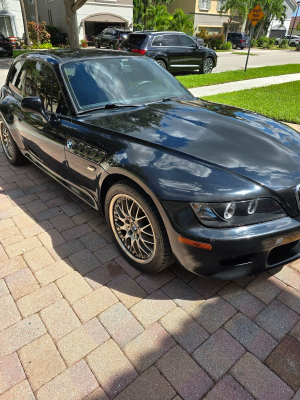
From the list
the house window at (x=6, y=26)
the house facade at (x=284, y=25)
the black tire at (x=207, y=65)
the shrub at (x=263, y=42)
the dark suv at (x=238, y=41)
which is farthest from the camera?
the house facade at (x=284, y=25)

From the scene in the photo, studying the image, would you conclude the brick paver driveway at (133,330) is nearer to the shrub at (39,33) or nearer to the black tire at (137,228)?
the black tire at (137,228)

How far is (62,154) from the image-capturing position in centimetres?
295

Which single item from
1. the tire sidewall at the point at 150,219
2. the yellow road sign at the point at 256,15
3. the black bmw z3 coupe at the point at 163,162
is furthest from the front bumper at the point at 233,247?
the yellow road sign at the point at 256,15

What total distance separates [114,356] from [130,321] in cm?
27

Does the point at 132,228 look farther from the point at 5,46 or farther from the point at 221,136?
the point at 5,46

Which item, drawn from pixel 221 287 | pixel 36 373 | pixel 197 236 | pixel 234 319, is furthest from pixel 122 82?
pixel 36 373

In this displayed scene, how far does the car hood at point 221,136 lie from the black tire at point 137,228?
43 cm

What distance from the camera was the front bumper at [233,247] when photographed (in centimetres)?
181

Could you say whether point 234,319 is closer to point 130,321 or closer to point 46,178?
point 130,321

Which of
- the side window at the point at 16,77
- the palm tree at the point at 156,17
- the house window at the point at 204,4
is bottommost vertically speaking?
the side window at the point at 16,77

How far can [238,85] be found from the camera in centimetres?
1084

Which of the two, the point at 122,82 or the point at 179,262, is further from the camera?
the point at 122,82

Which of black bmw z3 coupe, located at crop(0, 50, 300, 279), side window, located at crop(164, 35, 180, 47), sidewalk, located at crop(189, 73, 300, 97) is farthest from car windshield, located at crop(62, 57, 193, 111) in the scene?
side window, located at crop(164, 35, 180, 47)

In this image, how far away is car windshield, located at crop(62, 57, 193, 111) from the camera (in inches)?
114
